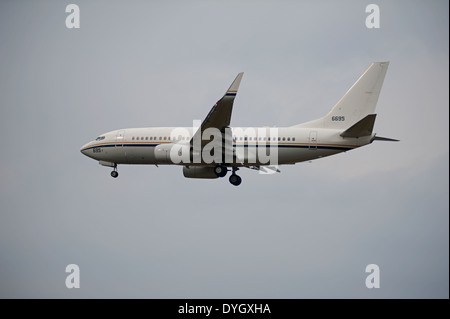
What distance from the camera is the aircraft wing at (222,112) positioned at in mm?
55787

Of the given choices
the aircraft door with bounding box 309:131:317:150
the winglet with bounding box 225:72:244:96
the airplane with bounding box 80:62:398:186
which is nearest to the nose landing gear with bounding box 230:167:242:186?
the airplane with bounding box 80:62:398:186

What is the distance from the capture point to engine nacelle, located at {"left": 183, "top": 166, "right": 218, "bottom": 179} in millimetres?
64562

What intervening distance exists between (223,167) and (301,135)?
6.59 metres

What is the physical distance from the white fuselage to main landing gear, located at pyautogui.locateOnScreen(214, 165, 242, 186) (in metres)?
1.02

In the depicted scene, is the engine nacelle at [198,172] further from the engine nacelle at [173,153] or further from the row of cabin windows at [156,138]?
the engine nacelle at [173,153]

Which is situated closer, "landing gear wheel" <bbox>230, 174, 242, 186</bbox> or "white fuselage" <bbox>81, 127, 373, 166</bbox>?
"white fuselage" <bbox>81, 127, 373, 166</bbox>

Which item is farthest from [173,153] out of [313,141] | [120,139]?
[313,141]

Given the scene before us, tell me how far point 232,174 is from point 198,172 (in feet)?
8.68

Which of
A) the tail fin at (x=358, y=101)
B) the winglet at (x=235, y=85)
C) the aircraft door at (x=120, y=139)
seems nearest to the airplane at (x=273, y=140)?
the tail fin at (x=358, y=101)

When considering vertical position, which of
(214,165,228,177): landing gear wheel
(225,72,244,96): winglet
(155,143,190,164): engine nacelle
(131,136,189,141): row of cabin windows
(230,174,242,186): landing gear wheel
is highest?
(225,72,244,96): winglet

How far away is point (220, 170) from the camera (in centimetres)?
6347

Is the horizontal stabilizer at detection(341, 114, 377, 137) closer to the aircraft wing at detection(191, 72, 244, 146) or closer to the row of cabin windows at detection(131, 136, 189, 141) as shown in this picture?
Result: the aircraft wing at detection(191, 72, 244, 146)
